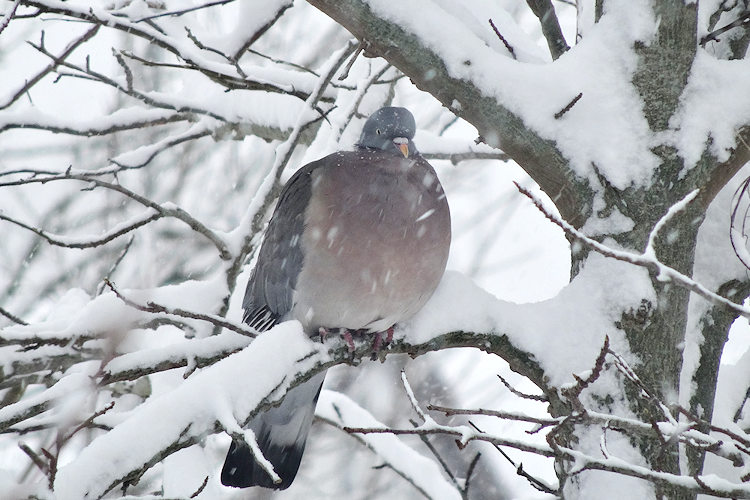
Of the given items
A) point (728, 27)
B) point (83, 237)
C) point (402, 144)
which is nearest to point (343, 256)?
point (402, 144)

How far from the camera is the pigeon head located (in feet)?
11.4

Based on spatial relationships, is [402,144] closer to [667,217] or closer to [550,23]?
[550,23]

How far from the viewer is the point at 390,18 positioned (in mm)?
2707

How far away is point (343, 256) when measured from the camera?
10.00 feet

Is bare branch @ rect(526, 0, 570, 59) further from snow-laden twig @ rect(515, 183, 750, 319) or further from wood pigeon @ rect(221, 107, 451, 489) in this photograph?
snow-laden twig @ rect(515, 183, 750, 319)

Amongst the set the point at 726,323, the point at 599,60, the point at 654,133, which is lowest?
the point at 726,323

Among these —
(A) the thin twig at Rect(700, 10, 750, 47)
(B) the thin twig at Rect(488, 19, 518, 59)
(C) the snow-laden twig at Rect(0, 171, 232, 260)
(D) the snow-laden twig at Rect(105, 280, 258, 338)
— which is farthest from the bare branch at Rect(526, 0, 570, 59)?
(D) the snow-laden twig at Rect(105, 280, 258, 338)

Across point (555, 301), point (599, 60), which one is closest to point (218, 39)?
point (599, 60)

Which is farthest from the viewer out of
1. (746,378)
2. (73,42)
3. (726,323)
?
(73,42)

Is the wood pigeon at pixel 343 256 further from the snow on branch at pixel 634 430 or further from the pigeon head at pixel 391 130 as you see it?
the snow on branch at pixel 634 430

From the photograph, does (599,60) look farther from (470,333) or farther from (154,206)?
(154,206)

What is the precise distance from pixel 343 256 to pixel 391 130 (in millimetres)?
740

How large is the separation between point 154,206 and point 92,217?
6.60 meters

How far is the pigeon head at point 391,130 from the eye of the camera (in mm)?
3475
